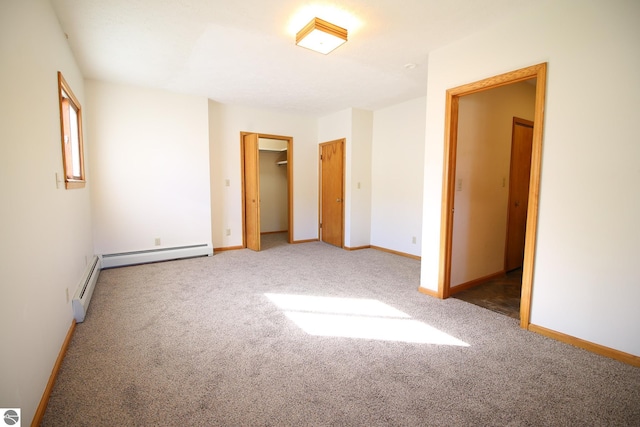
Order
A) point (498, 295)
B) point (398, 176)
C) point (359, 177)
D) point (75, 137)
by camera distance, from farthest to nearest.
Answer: point (359, 177), point (398, 176), point (75, 137), point (498, 295)

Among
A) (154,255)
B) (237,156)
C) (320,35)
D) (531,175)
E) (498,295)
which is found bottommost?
(498,295)

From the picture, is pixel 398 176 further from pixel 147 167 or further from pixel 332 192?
pixel 147 167

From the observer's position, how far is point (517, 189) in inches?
159

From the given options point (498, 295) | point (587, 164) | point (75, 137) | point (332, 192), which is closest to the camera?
point (587, 164)

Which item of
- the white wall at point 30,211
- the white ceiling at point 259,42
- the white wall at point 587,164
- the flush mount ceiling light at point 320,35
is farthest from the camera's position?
the flush mount ceiling light at point 320,35

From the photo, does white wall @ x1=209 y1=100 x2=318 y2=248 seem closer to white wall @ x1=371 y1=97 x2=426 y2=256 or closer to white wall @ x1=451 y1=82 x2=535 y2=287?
white wall @ x1=371 y1=97 x2=426 y2=256

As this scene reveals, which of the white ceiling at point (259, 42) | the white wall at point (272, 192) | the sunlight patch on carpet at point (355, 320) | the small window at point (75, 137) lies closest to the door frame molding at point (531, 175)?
the white ceiling at point (259, 42)

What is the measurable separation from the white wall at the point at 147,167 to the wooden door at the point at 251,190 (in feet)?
2.35

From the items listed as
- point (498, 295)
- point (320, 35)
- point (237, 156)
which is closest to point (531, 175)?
point (498, 295)

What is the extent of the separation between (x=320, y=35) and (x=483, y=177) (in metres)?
2.41

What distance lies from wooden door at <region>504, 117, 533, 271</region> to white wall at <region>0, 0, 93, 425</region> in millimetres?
4630

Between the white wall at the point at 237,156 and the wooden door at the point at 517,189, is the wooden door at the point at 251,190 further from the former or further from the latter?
the wooden door at the point at 517,189

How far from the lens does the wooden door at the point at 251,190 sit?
16.9 ft

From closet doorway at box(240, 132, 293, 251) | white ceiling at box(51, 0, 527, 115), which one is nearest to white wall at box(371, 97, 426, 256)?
white ceiling at box(51, 0, 527, 115)
